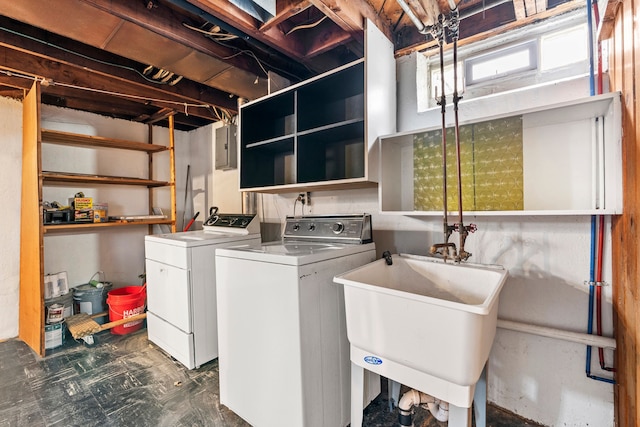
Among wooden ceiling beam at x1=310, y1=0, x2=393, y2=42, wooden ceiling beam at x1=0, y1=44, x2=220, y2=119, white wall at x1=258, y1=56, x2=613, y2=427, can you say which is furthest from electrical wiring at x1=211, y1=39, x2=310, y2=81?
white wall at x1=258, y1=56, x2=613, y2=427

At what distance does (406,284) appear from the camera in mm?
1653

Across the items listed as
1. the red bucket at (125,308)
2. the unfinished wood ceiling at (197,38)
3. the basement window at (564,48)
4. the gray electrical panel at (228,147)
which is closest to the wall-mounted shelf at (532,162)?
the basement window at (564,48)

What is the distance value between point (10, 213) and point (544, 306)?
13.6 feet

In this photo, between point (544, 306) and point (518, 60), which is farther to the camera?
point (518, 60)

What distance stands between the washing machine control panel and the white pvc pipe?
0.88m

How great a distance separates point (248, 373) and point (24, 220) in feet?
8.35

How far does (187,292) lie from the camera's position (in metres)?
2.03

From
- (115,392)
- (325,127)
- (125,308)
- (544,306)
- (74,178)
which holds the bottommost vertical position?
(115,392)

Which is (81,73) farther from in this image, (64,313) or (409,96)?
(409,96)

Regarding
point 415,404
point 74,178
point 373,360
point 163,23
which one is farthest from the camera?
point 74,178

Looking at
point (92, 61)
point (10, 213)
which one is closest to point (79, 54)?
point (92, 61)

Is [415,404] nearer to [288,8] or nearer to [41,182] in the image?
[288,8]

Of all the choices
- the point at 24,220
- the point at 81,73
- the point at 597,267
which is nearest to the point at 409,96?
the point at 597,267

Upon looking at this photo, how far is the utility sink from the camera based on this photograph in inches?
37.9
